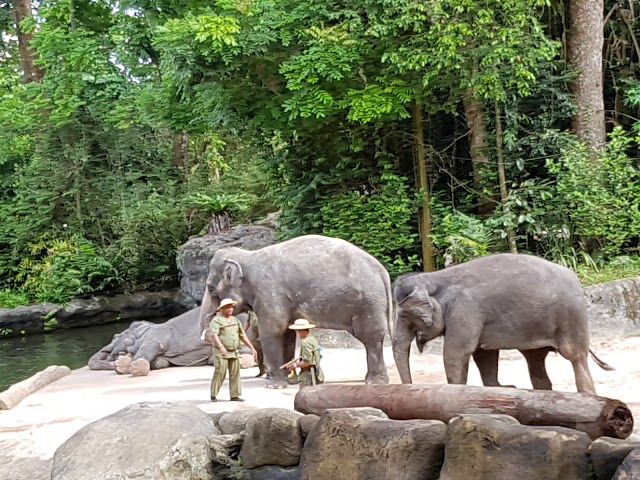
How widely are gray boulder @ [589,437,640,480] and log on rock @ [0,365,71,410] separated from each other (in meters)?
6.03

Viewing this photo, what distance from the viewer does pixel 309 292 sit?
7789 mm

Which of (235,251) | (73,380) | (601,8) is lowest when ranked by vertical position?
(73,380)

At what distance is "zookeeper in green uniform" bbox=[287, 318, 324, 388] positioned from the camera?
286 inches

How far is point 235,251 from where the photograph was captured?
8.35 metres

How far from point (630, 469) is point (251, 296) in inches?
196

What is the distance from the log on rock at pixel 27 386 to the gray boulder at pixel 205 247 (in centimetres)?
782

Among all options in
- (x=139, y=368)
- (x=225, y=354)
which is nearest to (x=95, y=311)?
(x=139, y=368)

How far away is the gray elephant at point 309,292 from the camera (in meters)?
7.75

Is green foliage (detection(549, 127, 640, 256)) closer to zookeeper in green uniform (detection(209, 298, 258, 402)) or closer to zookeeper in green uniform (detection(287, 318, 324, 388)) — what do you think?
zookeeper in green uniform (detection(287, 318, 324, 388))

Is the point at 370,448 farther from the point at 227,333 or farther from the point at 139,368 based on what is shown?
the point at 139,368

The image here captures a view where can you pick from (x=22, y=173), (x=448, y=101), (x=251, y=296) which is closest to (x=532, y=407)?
Answer: (x=251, y=296)

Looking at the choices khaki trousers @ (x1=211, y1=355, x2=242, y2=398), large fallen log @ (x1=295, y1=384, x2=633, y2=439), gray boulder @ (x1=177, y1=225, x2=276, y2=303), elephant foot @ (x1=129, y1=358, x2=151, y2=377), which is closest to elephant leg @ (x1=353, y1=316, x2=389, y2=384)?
khaki trousers @ (x1=211, y1=355, x2=242, y2=398)

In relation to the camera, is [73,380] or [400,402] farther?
[73,380]

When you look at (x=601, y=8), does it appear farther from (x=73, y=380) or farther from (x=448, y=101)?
(x=73, y=380)
